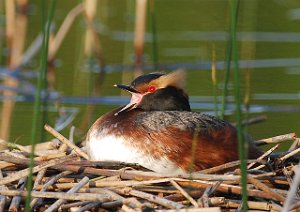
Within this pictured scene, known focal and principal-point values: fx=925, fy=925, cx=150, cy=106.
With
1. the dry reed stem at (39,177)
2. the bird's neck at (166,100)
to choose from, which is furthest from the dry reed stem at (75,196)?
Answer: the bird's neck at (166,100)

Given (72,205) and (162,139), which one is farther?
(162,139)

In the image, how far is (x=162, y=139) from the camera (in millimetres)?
7180

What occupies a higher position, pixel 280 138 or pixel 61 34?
pixel 61 34

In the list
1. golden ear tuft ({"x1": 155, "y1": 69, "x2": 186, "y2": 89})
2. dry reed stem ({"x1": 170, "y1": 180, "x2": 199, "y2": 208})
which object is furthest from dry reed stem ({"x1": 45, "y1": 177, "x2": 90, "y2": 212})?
golden ear tuft ({"x1": 155, "y1": 69, "x2": 186, "y2": 89})

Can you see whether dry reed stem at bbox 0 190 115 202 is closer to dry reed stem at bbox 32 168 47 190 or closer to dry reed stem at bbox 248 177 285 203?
dry reed stem at bbox 32 168 47 190

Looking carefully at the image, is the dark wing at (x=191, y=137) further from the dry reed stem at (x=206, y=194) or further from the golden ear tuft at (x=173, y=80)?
the dry reed stem at (x=206, y=194)

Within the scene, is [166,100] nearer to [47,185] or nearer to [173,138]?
[173,138]

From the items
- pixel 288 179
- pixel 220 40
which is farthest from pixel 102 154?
pixel 220 40

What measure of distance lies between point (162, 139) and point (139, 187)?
0.57 m

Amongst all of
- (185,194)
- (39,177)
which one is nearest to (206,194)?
(185,194)

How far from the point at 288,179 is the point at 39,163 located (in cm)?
198

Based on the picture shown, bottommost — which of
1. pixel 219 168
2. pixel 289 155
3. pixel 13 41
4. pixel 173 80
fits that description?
pixel 219 168

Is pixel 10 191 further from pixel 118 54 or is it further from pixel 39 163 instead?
pixel 118 54

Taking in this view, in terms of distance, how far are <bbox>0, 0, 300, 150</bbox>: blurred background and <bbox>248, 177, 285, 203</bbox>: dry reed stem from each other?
2.82 m
